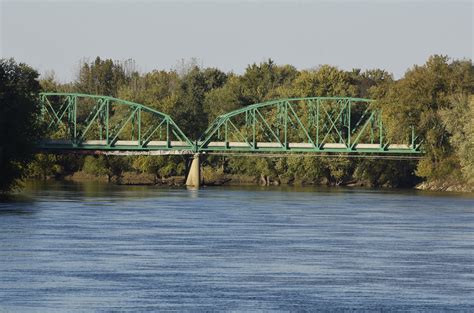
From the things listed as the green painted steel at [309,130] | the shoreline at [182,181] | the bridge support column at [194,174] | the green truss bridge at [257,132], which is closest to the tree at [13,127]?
the green truss bridge at [257,132]

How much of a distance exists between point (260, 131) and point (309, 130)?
900cm

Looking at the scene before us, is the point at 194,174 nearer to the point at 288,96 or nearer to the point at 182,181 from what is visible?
the point at 182,181

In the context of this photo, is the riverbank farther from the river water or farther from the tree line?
the river water

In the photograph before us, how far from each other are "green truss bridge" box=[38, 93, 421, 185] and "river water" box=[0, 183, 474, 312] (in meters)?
60.1

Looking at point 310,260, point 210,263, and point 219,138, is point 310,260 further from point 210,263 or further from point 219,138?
point 219,138

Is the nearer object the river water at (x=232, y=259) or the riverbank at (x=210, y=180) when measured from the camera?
the river water at (x=232, y=259)

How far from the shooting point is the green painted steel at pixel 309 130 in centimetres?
15050

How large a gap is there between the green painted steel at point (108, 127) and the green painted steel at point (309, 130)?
5322 mm

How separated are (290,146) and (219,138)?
13388 millimetres

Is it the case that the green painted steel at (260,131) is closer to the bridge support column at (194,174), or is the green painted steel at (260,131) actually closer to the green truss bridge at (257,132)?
the green truss bridge at (257,132)

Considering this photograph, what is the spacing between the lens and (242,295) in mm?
43344

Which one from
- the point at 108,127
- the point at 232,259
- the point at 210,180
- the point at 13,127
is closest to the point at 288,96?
the point at 210,180

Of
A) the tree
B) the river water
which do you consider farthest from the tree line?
the river water

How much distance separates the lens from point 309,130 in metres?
163
